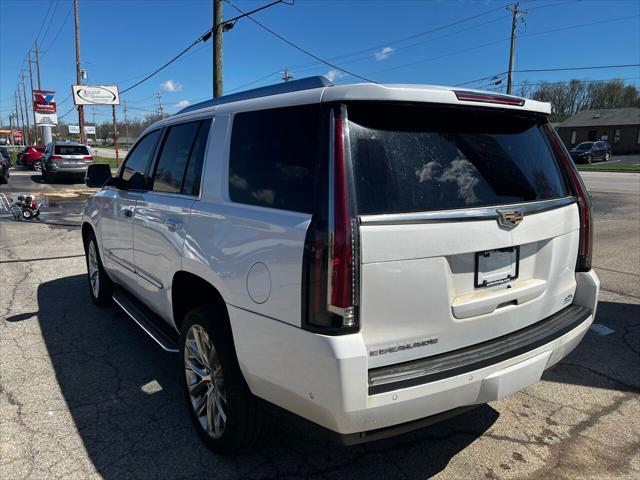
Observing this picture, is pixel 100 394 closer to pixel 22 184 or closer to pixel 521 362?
pixel 521 362

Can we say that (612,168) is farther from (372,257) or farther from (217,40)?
(372,257)

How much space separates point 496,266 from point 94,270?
448 cm

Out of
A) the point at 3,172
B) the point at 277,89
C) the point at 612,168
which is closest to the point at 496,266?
the point at 277,89

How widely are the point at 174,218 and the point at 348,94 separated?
5.04 ft

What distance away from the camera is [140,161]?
14.0 feet

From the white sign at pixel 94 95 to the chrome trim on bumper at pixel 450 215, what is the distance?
38.0 meters

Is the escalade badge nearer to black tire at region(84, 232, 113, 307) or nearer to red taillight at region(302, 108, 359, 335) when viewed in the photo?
red taillight at region(302, 108, 359, 335)

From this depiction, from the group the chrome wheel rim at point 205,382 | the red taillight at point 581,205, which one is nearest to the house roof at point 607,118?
the red taillight at point 581,205

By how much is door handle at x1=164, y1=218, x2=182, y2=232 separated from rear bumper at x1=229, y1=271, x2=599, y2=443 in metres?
0.85

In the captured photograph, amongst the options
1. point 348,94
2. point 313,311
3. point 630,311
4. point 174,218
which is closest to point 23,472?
point 174,218

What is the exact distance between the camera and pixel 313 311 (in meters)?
2.03

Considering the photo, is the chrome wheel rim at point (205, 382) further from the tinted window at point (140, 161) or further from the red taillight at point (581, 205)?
the red taillight at point (581, 205)

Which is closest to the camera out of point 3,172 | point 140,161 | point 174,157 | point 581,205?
point 581,205

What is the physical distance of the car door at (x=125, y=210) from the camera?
4.01 metres
